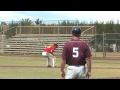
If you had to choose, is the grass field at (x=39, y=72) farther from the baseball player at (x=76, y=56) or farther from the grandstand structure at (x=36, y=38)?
the grandstand structure at (x=36, y=38)

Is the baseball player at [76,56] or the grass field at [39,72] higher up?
the baseball player at [76,56]

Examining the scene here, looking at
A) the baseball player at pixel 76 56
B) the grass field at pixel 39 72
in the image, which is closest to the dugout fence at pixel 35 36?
the grass field at pixel 39 72

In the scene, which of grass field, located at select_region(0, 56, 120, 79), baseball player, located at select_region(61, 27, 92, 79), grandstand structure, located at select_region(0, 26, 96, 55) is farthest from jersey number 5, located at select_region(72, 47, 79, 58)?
grandstand structure, located at select_region(0, 26, 96, 55)

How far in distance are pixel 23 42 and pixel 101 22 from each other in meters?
20.3

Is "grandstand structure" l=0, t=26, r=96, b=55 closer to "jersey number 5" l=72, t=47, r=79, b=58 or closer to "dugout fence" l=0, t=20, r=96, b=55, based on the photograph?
"dugout fence" l=0, t=20, r=96, b=55

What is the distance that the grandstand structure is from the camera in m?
41.7

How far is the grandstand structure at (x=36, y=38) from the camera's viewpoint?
137ft

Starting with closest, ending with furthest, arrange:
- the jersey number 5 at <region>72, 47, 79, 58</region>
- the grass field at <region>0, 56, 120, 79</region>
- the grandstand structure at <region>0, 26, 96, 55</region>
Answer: the jersey number 5 at <region>72, 47, 79, 58</region> → the grass field at <region>0, 56, 120, 79</region> → the grandstand structure at <region>0, 26, 96, 55</region>

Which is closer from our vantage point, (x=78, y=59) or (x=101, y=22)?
(x=78, y=59)
